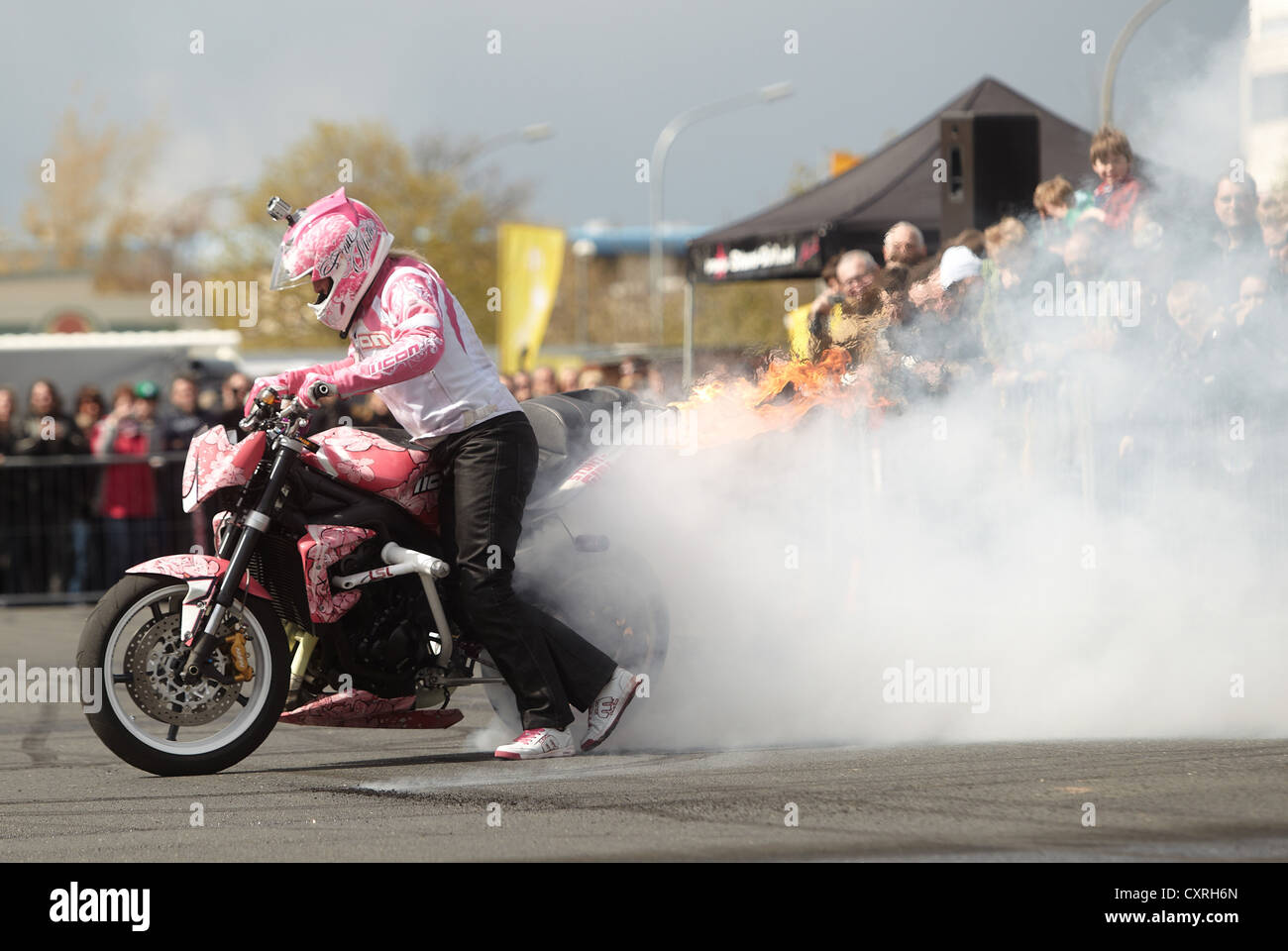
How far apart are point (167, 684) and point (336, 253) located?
1.68 meters

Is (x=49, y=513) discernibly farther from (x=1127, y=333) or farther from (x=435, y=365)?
(x=1127, y=333)

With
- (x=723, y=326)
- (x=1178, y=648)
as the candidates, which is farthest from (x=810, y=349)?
(x=723, y=326)

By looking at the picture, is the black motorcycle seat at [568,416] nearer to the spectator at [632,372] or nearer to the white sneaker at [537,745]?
the white sneaker at [537,745]

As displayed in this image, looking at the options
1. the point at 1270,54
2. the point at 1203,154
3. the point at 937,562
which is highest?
the point at 1270,54

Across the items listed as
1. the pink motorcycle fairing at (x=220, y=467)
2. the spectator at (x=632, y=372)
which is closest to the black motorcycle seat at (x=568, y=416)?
the pink motorcycle fairing at (x=220, y=467)

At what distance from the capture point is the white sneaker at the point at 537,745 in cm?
666

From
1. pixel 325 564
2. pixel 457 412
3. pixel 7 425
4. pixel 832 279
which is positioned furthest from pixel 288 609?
pixel 7 425

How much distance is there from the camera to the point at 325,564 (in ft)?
21.1

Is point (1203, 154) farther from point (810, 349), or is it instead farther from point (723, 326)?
point (723, 326)

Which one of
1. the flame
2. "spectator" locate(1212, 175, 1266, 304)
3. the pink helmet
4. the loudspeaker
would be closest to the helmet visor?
the pink helmet
